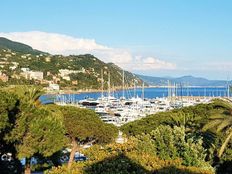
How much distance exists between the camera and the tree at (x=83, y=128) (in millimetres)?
30312

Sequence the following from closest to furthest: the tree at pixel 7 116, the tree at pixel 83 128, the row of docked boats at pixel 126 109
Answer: the tree at pixel 7 116, the tree at pixel 83 128, the row of docked boats at pixel 126 109

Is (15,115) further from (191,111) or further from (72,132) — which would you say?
(191,111)

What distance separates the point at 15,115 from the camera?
870 inches

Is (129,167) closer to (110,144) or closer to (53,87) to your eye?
(110,144)

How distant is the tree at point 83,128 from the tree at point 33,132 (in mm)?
6118

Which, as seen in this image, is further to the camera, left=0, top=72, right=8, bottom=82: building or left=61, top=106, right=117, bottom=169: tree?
left=0, top=72, right=8, bottom=82: building

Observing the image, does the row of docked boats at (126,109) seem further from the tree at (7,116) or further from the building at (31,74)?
the building at (31,74)

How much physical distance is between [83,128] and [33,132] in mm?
8511

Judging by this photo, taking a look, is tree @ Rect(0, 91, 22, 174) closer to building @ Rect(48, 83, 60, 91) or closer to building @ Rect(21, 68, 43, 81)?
building @ Rect(48, 83, 60, 91)

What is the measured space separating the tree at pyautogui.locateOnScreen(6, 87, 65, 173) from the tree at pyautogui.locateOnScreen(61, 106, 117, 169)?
6118 millimetres

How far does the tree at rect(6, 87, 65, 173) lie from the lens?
71.9 ft

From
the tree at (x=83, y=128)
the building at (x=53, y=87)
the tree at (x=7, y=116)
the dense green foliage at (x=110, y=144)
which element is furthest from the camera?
the building at (x=53, y=87)

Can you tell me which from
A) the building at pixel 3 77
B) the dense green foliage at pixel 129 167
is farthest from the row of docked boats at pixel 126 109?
the dense green foliage at pixel 129 167

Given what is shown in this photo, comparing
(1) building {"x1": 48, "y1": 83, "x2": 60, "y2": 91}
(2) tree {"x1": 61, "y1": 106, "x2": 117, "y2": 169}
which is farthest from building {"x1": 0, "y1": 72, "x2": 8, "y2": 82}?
(2) tree {"x1": 61, "y1": 106, "x2": 117, "y2": 169}
